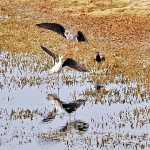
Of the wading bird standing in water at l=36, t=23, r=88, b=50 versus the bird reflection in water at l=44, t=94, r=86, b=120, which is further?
the wading bird standing in water at l=36, t=23, r=88, b=50

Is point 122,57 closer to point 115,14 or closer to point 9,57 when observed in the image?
point 9,57

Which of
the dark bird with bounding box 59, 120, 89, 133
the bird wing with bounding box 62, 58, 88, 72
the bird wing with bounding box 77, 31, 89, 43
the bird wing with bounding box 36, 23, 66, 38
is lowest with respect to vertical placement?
the dark bird with bounding box 59, 120, 89, 133

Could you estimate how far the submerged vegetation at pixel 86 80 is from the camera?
620 inches

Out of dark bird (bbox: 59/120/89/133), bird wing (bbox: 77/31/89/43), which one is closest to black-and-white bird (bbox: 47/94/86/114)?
dark bird (bbox: 59/120/89/133)

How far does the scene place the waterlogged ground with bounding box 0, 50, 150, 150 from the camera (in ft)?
49.5

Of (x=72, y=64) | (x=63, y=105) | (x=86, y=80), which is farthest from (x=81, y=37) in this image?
(x=63, y=105)

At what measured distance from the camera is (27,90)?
68.7 feet

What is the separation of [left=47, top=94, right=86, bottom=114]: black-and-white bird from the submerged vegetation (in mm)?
268

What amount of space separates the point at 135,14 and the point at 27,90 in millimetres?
20434

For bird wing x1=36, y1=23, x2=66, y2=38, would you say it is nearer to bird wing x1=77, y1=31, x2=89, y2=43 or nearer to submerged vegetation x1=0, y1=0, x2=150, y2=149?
bird wing x1=77, y1=31, x2=89, y2=43

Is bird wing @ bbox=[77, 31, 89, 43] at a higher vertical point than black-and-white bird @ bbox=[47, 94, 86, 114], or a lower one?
higher

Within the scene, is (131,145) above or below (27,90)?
below

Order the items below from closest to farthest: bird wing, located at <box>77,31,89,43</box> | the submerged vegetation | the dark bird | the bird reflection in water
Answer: the submerged vegetation, the dark bird, the bird reflection in water, bird wing, located at <box>77,31,89,43</box>

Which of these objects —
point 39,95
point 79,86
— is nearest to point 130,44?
point 79,86
